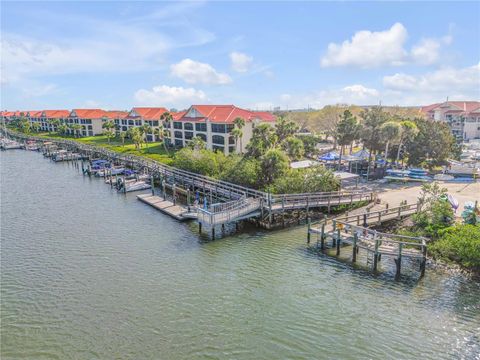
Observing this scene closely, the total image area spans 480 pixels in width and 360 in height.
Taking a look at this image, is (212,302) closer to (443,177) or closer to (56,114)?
(443,177)

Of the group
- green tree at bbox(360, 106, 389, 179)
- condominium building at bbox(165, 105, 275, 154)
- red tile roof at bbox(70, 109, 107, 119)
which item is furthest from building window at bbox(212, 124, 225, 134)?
red tile roof at bbox(70, 109, 107, 119)

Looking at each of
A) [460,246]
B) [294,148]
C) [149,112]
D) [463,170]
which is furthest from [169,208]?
[149,112]

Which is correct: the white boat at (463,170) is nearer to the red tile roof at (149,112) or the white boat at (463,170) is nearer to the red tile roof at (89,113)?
the red tile roof at (149,112)

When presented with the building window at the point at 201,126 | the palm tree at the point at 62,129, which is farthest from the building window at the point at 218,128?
the palm tree at the point at 62,129

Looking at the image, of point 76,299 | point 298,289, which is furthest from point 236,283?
point 76,299

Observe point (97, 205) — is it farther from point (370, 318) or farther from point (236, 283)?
point (370, 318)

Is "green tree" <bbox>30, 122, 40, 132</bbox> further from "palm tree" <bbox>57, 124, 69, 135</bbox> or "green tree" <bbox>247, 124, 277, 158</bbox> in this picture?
"green tree" <bbox>247, 124, 277, 158</bbox>
